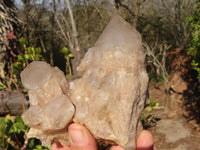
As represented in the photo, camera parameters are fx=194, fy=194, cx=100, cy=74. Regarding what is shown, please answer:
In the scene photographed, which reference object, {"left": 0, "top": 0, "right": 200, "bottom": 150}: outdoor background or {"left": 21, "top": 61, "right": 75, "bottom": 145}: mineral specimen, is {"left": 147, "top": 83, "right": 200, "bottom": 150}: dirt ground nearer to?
{"left": 0, "top": 0, "right": 200, "bottom": 150}: outdoor background

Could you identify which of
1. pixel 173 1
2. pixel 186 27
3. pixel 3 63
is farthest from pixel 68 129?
pixel 173 1

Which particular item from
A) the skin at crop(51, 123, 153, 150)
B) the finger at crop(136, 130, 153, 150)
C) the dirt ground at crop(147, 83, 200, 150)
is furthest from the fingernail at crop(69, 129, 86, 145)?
the dirt ground at crop(147, 83, 200, 150)

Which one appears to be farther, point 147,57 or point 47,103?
point 147,57

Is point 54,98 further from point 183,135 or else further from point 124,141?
point 183,135

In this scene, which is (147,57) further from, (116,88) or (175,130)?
(116,88)

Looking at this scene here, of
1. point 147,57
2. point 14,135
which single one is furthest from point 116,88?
point 147,57

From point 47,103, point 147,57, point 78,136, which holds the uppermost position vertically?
point 47,103

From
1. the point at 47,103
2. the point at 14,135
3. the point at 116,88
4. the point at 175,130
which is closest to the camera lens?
the point at 116,88
